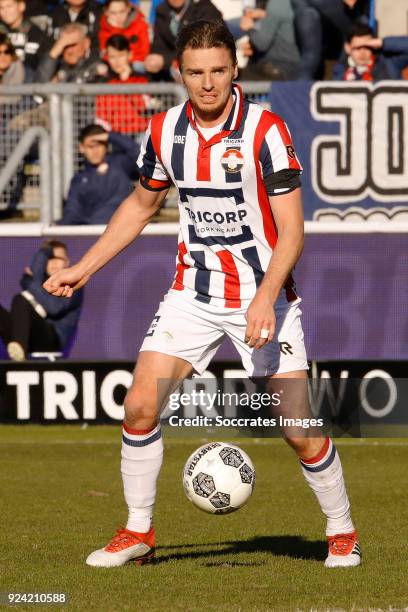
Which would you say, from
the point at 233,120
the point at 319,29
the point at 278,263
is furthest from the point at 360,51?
the point at 278,263

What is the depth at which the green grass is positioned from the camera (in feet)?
19.5

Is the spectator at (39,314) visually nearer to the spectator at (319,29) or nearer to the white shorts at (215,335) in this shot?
the spectator at (319,29)

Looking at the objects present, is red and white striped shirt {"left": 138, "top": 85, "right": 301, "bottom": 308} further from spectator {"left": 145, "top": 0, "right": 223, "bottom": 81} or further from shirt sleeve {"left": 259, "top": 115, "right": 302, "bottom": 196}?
spectator {"left": 145, "top": 0, "right": 223, "bottom": 81}

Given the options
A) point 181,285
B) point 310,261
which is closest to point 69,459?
point 310,261

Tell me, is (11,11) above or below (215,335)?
above

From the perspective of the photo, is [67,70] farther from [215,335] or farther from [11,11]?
[215,335]

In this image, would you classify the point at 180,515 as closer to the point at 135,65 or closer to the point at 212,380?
the point at 212,380

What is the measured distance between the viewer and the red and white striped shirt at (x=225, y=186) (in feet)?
21.2

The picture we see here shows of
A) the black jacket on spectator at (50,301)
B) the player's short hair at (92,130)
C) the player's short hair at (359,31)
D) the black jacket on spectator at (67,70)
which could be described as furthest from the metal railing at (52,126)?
the player's short hair at (359,31)

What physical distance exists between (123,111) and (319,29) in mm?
2391

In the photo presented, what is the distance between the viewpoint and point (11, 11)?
51.9 feet

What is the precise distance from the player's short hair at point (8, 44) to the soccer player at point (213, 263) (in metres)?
8.62

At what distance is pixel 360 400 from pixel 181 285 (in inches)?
210

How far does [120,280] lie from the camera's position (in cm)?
1430
